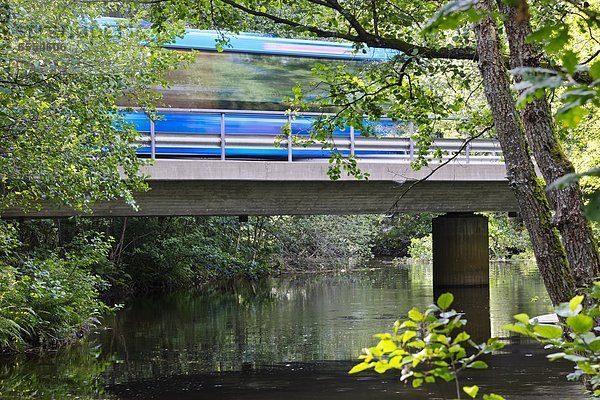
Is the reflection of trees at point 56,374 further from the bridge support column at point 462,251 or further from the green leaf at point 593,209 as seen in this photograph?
the bridge support column at point 462,251

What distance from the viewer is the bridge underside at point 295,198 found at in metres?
20.5

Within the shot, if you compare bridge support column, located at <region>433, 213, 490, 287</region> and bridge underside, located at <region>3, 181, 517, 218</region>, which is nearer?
bridge underside, located at <region>3, 181, 517, 218</region>

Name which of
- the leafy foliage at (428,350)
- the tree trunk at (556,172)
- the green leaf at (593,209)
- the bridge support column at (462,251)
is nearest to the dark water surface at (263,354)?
the bridge support column at (462,251)

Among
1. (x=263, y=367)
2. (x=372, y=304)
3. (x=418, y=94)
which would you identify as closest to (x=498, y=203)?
(x=372, y=304)

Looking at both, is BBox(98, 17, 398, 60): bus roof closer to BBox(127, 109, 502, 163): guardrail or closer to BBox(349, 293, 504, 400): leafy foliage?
BBox(127, 109, 502, 163): guardrail

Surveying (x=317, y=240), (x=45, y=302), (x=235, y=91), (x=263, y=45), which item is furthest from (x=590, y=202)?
(x=317, y=240)

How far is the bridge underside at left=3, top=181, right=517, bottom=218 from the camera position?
2047cm

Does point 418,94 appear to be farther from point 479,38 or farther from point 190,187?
point 190,187

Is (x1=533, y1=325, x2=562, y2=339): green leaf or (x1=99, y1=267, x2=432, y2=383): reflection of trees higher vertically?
(x1=533, y1=325, x2=562, y2=339): green leaf

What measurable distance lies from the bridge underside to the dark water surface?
2.58 meters

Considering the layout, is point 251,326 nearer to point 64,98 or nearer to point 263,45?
point 263,45

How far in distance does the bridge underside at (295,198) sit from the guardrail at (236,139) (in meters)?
0.73

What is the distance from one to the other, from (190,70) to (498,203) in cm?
1038

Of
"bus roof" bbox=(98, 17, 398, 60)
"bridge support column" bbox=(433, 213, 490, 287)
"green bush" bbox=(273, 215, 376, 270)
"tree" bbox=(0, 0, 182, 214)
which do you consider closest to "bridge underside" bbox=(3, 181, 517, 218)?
"bridge support column" bbox=(433, 213, 490, 287)
